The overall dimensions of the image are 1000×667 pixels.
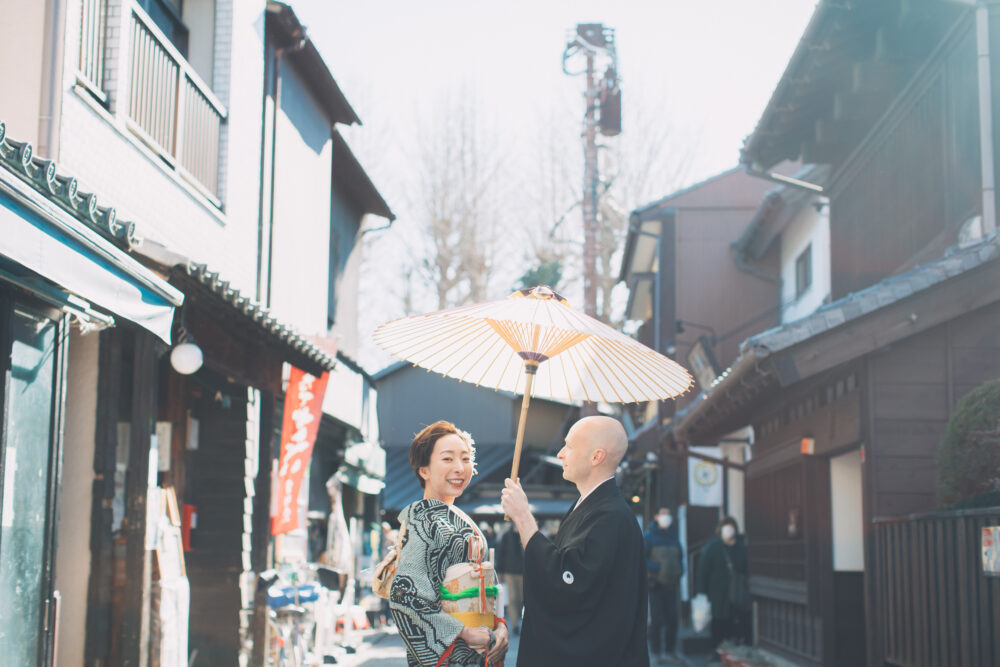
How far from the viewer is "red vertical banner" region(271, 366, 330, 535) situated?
12484 mm

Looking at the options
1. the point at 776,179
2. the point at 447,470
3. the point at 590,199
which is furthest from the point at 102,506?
the point at 590,199

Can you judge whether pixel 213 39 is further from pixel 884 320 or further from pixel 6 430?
pixel 884 320

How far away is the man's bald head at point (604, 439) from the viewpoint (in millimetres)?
5215

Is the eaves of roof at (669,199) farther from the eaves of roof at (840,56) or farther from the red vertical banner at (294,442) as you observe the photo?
the red vertical banner at (294,442)

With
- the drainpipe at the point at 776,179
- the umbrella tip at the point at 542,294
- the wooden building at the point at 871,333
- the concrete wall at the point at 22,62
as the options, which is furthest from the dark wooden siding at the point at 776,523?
the concrete wall at the point at 22,62

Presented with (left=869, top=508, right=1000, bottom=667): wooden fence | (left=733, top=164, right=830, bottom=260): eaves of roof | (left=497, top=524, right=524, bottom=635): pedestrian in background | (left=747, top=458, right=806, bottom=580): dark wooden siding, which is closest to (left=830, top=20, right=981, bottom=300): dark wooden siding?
(left=733, top=164, right=830, bottom=260): eaves of roof

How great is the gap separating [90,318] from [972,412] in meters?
6.34

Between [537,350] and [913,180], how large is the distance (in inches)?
315

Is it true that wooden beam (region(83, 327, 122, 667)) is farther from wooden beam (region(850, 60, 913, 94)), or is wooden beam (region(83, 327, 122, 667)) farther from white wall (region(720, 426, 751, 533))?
white wall (region(720, 426, 751, 533))

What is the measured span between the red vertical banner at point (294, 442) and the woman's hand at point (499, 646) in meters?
7.65

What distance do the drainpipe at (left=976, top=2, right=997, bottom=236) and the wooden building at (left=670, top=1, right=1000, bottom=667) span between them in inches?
0.6

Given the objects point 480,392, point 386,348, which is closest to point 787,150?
point 386,348

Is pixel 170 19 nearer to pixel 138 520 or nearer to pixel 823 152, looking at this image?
pixel 138 520

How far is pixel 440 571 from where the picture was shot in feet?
16.4
